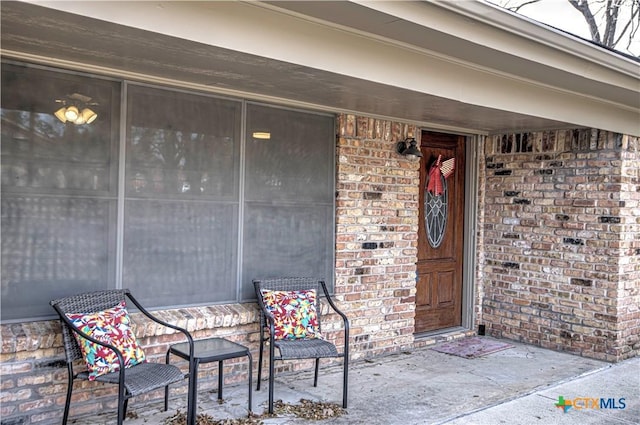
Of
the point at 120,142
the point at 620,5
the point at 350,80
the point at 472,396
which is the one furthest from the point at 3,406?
the point at 620,5

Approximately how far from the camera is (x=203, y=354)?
3.42 meters

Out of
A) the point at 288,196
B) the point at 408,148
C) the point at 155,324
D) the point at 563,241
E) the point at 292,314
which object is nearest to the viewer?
the point at 155,324

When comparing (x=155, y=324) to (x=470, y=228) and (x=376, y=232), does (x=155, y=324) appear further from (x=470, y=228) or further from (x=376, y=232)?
(x=470, y=228)

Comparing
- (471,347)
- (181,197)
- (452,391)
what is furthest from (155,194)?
(471,347)

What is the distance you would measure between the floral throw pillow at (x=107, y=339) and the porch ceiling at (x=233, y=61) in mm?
1492

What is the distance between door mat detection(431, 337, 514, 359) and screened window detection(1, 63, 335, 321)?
158 cm

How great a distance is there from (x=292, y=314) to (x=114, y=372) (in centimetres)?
135

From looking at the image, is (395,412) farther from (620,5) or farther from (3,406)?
(620,5)

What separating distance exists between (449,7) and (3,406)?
3.33 metres

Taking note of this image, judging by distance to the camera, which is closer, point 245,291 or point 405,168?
point 245,291

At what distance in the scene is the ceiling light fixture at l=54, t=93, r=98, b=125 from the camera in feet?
11.3

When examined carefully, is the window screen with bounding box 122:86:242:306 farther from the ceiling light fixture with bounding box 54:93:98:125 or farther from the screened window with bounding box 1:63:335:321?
the ceiling light fixture with bounding box 54:93:98:125

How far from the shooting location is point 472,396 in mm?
4152

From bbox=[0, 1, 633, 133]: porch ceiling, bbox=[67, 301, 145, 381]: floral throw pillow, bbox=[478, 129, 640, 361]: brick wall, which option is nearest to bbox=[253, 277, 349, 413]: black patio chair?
bbox=[67, 301, 145, 381]: floral throw pillow
